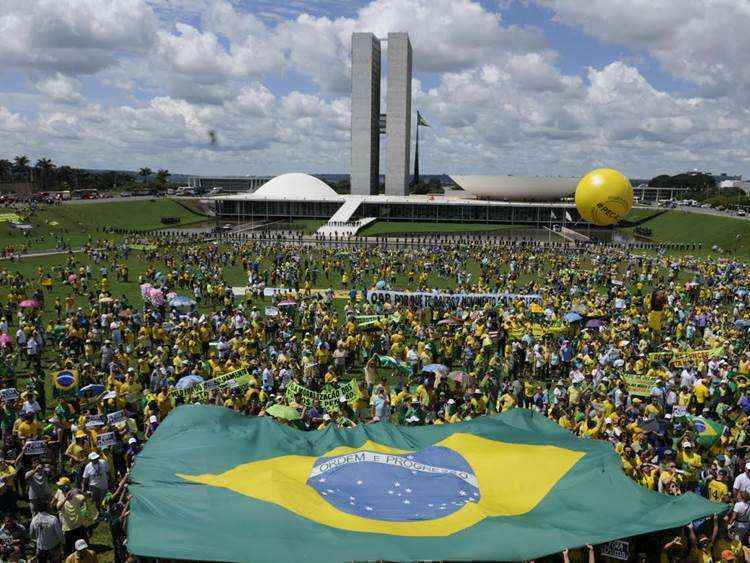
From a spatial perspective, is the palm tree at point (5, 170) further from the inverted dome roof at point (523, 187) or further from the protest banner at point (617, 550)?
the protest banner at point (617, 550)

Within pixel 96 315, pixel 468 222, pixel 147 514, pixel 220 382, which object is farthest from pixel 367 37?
pixel 147 514

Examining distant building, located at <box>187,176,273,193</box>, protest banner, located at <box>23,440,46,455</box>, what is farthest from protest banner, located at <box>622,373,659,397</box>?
distant building, located at <box>187,176,273,193</box>

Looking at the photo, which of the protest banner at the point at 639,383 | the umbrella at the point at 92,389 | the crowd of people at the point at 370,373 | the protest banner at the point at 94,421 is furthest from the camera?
the protest banner at the point at 639,383

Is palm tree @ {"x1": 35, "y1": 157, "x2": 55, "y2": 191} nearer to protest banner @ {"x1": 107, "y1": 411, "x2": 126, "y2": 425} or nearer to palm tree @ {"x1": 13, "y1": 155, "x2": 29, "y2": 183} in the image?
palm tree @ {"x1": 13, "y1": 155, "x2": 29, "y2": 183}

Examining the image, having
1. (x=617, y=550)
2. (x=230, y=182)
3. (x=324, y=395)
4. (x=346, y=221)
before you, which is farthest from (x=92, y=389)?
(x=230, y=182)

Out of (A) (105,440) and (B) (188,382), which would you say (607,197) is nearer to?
(B) (188,382)

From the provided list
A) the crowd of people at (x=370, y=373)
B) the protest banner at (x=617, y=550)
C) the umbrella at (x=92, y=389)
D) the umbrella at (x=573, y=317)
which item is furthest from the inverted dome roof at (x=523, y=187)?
the protest banner at (x=617, y=550)

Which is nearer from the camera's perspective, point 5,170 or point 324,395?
point 324,395
